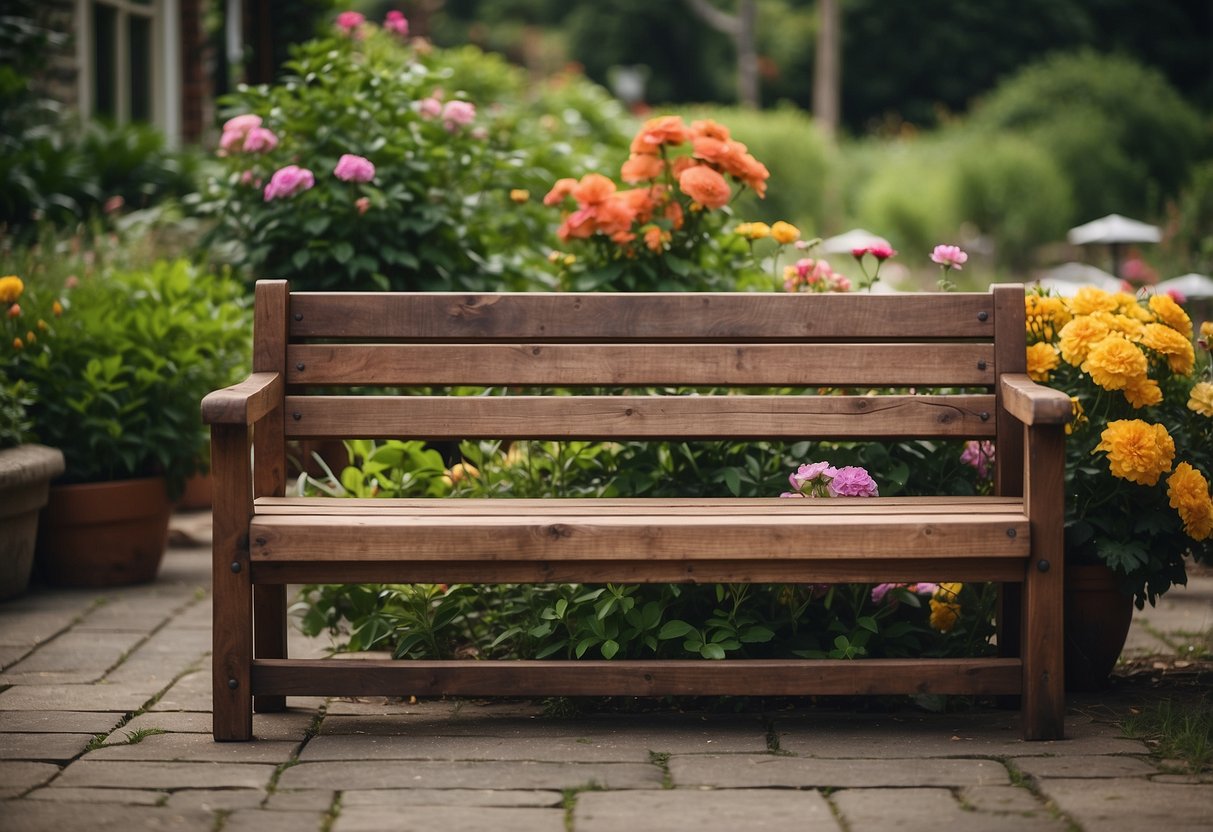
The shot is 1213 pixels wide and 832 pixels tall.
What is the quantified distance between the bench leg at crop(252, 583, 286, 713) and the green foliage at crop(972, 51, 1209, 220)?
1627 cm

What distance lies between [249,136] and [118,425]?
3.63ft

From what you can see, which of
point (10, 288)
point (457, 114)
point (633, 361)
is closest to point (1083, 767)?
point (633, 361)

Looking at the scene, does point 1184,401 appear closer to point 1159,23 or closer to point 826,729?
point 826,729

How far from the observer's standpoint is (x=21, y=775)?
2.86 meters

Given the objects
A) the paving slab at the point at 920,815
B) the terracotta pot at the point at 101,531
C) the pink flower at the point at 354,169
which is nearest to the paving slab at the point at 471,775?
the paving slab at the point at 920,815

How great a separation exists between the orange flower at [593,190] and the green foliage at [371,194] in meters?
0.75

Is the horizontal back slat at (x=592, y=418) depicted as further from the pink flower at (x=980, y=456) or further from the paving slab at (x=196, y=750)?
the paving slab at (x=196, y=750)

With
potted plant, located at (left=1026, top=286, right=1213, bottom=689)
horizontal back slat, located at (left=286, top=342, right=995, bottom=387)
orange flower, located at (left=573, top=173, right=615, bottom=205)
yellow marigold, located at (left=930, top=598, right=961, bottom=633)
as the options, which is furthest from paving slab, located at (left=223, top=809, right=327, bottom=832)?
orange flower, located at (left=573, top=173, right=615, bottom=205)

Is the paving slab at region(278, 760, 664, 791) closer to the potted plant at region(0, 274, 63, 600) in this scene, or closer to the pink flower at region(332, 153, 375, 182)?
the potted plant at region(0, 274, 63, 600)

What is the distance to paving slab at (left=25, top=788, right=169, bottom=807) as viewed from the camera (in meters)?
2.70

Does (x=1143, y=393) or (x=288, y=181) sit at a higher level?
(x=288, y=181)

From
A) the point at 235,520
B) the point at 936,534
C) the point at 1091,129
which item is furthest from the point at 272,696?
Result: the point at 1091,129

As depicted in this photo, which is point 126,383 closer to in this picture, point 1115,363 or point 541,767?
point 541,767

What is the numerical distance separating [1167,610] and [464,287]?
2623 mm
